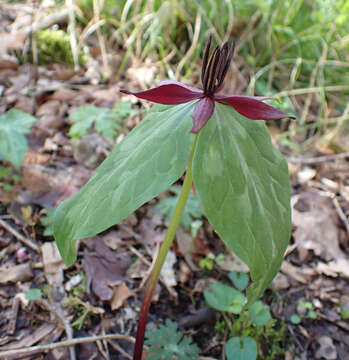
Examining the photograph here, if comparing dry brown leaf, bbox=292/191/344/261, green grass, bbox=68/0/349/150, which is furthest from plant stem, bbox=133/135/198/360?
green grass, bbox=68/0/349/150

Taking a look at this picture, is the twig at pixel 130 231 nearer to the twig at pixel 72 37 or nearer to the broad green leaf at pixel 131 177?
the broad green leaf at pixel 131 177

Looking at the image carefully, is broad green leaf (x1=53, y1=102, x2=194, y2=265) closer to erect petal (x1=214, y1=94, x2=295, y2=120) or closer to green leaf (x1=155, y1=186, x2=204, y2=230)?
erect petal (x1=214, y1=94, x2=295, y2=120)

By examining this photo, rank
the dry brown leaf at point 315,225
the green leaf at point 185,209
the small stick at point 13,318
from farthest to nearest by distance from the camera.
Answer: the dry brown leaf at point 315,225, the green leaf at point 185,209, the small stick at point 13,318

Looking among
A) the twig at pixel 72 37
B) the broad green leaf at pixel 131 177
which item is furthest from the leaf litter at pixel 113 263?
the broad green leaf at pixel 131 177

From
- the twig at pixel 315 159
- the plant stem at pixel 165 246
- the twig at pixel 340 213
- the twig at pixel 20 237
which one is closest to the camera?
the plant stem at pixel 165 246

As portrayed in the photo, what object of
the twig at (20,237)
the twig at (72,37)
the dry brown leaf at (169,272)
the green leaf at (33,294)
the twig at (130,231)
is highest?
the twig at (72,37)

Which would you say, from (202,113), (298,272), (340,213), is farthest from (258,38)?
(202,113)

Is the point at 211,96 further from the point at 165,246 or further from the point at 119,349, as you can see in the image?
the point at 119,349
